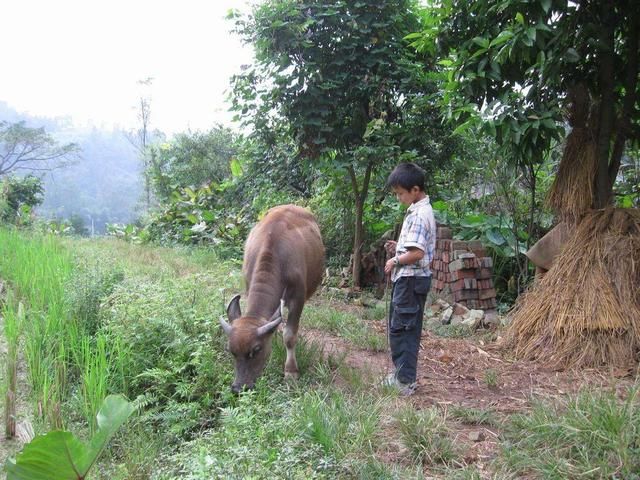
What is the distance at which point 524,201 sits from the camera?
28.8 ft

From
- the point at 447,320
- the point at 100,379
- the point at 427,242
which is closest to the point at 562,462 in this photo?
the point at 427,242

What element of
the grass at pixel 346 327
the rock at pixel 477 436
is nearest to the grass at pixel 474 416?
the rock at pixel 477 436

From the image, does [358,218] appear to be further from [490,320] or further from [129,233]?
[129,233]

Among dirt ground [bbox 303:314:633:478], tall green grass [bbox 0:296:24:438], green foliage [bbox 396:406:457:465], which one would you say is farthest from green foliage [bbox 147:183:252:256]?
green foliage [bbox 396:406:457:465]

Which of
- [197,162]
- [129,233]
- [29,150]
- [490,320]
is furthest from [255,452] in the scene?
[29,150]

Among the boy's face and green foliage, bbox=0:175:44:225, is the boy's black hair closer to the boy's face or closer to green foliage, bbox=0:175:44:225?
the boy's face

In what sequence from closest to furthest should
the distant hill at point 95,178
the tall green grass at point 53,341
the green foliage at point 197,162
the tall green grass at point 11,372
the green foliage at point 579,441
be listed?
1. the green foliage at point 579,441
2. the tall green grass at point 11,372
3. the tall green grass at point 53,341
4. the green foliage at point 197,162
5. the distant hill at point 95,178

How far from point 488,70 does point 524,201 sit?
13.7ft

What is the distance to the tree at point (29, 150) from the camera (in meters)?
34.3

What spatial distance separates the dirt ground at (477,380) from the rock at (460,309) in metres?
0.88

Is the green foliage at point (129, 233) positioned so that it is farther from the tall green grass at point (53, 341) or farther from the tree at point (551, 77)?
the tree at point (551, 77)

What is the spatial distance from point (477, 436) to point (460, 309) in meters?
3.84

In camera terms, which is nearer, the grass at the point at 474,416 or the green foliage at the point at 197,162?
the grass at the point at 474,416

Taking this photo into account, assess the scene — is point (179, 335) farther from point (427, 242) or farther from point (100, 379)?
point (427, 242)
